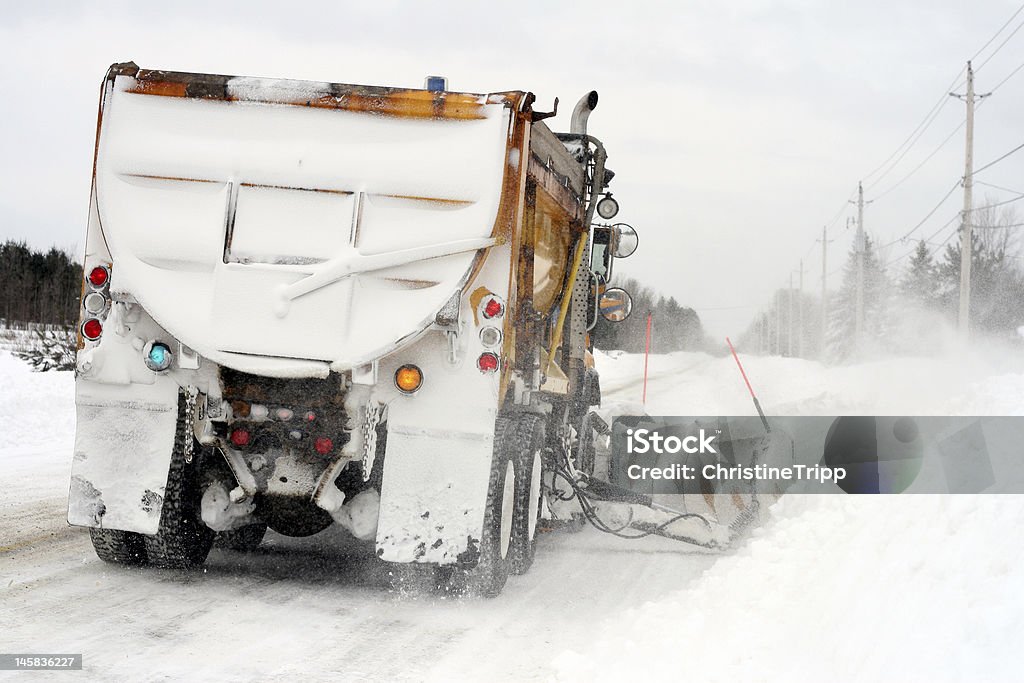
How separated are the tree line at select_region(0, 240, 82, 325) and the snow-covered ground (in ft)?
123

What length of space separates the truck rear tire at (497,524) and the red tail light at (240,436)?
1.38 metres

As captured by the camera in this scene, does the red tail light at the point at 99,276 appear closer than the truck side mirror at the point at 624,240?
Yes

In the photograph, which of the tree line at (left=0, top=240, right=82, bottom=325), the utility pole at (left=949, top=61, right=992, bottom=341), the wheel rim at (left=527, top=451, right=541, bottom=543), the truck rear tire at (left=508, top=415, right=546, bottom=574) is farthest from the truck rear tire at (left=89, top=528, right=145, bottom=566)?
the tree line at (left=0, top=240, right=82, bottom=325)

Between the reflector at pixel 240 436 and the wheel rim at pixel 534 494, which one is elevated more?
the reflector at pixel 240 436

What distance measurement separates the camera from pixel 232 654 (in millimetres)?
5035

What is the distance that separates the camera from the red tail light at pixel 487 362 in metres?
6.11

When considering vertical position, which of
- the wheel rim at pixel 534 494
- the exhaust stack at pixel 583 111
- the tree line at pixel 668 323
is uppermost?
the tree line at pixel 668 323

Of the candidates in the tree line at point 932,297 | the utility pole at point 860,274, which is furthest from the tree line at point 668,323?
the utility pole at point 860,274

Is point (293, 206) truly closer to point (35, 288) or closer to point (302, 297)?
point (302, 297)

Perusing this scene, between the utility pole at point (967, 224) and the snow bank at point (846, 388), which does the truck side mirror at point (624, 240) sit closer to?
the snow bank at point (846, 388)

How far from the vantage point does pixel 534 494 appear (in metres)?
7.55

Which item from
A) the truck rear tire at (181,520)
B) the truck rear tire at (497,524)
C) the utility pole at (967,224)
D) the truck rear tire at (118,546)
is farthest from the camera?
the utility pole at (967,224)

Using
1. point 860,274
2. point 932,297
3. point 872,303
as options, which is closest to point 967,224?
point 860,274

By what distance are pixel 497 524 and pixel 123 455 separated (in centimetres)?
214
